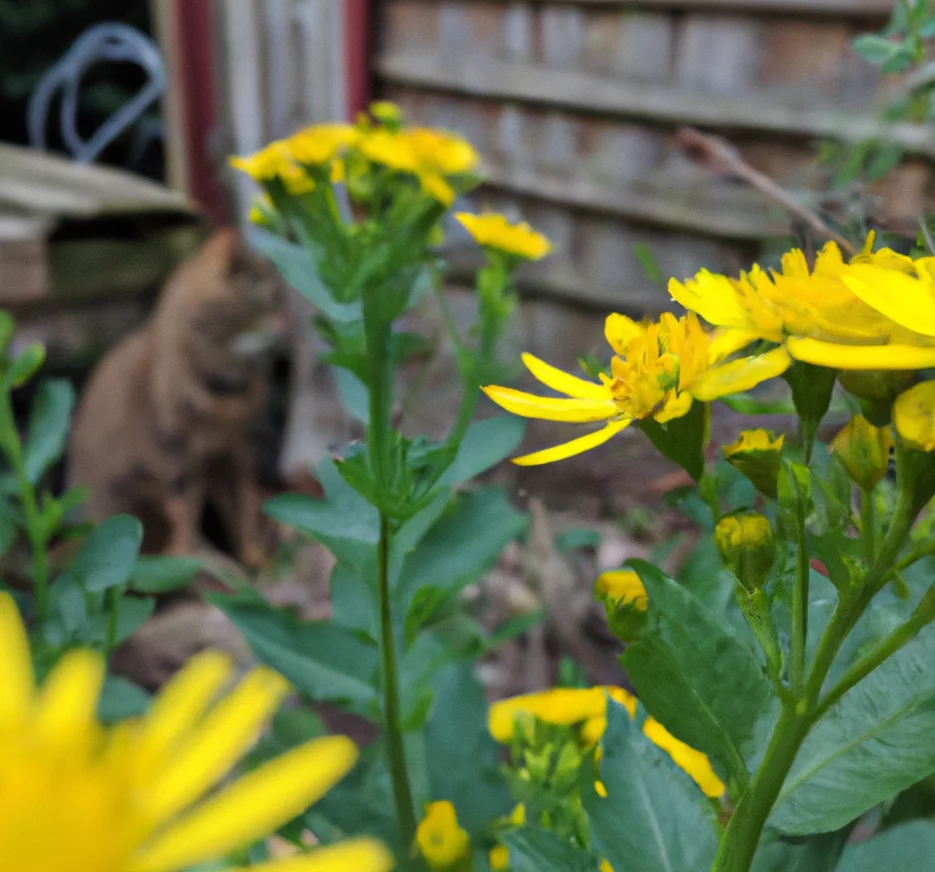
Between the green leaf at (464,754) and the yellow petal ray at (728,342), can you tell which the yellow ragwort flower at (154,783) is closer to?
the yellow petal ray at (728,342)

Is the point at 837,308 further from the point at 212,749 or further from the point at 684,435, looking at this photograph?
the point at 212,749

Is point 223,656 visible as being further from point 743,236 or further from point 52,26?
point 52,26

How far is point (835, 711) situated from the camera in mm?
253

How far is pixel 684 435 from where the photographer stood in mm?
247

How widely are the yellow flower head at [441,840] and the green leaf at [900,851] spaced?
0.42 feet

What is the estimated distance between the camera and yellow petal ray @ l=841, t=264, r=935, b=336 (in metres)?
0.18

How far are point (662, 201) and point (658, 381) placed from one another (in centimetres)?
131

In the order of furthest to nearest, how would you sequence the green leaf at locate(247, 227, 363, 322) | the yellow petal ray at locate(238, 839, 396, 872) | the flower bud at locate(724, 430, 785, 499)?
the green leaf at locate(247, 227, 363, 322)
the flower bud at locate(724, 430, 785, 499)
the yellow petal ray at locate(238, 839, 396, 872)

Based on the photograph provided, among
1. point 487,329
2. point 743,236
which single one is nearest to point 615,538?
point 487,329

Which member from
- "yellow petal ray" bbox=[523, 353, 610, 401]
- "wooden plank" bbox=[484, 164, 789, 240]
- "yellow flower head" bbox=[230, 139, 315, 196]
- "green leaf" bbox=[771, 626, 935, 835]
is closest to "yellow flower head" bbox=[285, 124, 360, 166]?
"yellow flower head" bbox=[230, 139, 315, 196]

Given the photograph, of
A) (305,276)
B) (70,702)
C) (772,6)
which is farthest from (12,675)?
(772,6)

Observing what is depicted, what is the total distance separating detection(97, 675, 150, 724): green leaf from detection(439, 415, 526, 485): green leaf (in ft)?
0.74

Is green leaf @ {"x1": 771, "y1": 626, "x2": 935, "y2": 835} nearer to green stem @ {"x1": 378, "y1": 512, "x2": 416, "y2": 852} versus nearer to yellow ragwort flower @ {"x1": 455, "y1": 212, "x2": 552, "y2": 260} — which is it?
green stem @ {"x1": 378, "y1": 512, "x2": 416, "y2": 852}

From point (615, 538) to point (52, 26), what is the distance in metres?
2.41
